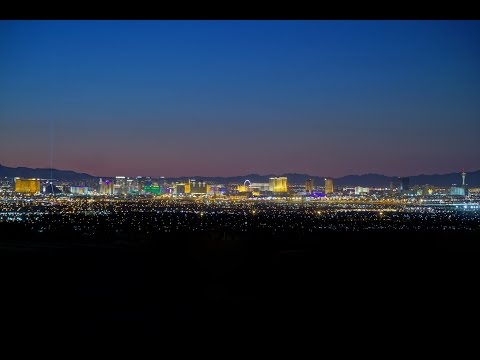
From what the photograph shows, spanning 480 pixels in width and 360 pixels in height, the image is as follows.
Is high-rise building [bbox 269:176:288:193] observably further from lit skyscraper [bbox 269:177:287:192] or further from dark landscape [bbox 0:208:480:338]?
dark landscape [bbox 0:208:480:338]

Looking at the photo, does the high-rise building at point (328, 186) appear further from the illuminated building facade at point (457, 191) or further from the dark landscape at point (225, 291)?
the dark landscape at point (225, 291)

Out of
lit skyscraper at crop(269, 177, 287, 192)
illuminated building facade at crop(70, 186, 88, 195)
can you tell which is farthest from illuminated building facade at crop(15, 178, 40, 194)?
lit skyscraper at crop(269, 177, 287, 192)

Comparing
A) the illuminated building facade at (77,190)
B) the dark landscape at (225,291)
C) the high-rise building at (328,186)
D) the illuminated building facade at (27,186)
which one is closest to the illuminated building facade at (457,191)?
the high-rise building at (328,186)

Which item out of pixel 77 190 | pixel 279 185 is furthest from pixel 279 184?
Answer: pixel 77 190

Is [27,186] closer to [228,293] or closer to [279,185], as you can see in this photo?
[279,185]

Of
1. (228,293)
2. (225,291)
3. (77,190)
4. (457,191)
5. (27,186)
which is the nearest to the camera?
(228,293)

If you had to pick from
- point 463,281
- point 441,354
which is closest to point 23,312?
point 441,354

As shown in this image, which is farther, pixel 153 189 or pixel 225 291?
pixel 153 189
